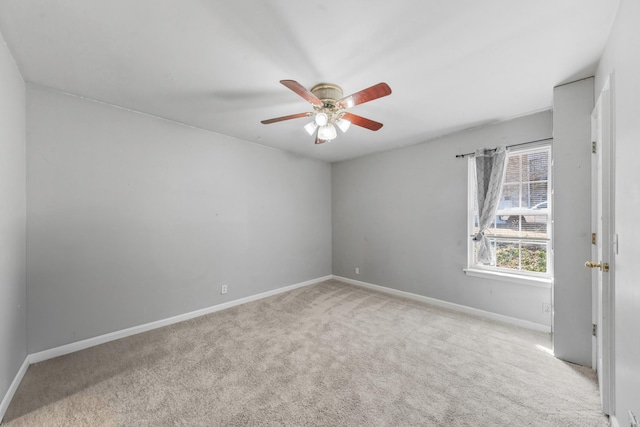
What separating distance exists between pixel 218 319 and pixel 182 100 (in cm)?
252

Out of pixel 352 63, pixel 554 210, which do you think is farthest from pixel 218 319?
pixel 554 210

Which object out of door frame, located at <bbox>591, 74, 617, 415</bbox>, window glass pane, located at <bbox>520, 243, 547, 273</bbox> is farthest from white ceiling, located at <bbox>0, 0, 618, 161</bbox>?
window glass pane, located at <bbox>520, 243, 547, 273</bbox>

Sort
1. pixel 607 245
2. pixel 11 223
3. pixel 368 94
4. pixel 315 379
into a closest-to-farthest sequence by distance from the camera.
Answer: pixel 607 245 < pixel 368 94 < pixel 11 223 < pixel 315 379

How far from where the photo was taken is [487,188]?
3219mm

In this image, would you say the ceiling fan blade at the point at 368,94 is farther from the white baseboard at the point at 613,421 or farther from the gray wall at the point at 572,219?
the white baseboard at the point at 613,421

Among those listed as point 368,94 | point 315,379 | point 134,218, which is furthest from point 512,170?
point 134,218

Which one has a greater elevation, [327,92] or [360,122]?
[327,92]

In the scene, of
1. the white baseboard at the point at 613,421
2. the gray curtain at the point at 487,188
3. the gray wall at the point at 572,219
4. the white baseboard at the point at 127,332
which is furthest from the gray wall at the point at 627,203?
the white baseboard at the point at 127,332

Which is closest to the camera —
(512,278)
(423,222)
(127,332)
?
(127,332)

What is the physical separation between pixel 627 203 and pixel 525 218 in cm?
206

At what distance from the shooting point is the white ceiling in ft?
4.77

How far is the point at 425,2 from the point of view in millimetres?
1393

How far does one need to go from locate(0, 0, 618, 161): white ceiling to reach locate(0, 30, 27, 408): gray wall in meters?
0.24

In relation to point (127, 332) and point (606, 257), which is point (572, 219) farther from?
point (127, 332)
